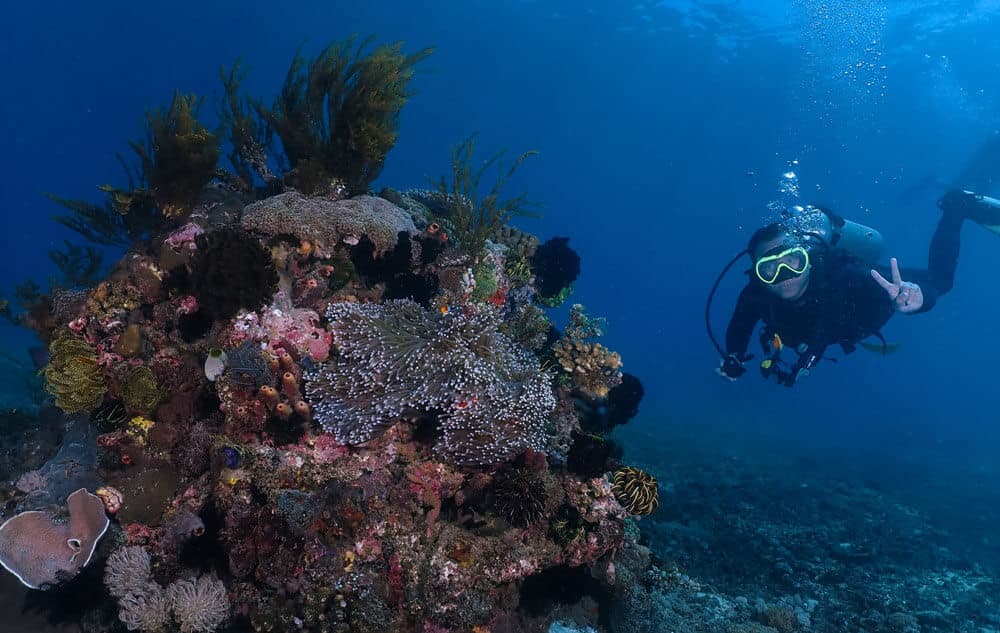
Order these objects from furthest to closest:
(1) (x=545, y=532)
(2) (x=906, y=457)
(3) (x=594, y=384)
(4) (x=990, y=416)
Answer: (4) (x=990, y=416)
(2) (x=906, y=457)
(3) (x=594, y=384)
(1) (x=545, y=532)

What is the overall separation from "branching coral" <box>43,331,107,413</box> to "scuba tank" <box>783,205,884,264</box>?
42.7 feet

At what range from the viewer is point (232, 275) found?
5445mm

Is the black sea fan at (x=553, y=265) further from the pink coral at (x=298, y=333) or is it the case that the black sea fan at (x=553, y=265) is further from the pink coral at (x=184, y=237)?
the pink coral at (x=184, y=237)

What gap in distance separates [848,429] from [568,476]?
53.4 metres

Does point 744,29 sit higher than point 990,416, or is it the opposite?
point 744,29

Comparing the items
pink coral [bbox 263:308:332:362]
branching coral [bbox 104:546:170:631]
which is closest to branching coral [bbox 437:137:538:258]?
pink coral [bbox 263:308:332:362]

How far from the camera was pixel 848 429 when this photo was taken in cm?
4769

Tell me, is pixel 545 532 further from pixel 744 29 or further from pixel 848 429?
pixel 744 29

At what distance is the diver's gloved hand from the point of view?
11.0 meters

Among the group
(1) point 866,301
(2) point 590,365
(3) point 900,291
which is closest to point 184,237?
(2) point 590,365

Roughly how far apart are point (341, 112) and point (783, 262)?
9.13 meters

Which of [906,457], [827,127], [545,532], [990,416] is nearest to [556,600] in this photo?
[545,532]

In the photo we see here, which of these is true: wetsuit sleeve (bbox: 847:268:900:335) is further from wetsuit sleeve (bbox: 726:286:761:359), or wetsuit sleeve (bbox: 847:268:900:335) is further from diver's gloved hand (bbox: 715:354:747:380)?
diver's gloved hand (bbox: 715:354:747:380)

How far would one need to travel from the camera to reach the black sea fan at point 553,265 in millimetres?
9680
